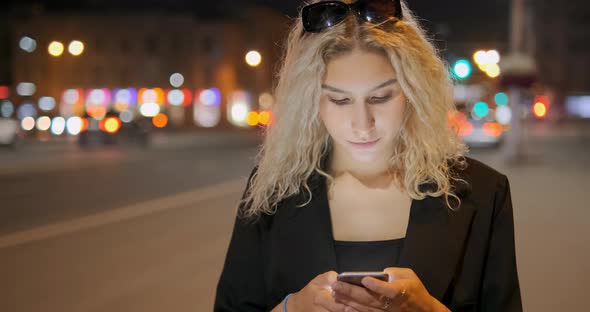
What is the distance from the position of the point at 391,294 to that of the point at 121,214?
11109 millimetres

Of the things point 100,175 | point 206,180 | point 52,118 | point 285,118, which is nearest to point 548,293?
point 285,118

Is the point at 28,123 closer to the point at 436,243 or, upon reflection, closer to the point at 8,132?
the point at 8,132

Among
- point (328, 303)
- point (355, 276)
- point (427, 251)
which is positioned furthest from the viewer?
point (427, 251)

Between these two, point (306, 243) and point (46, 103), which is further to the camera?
point (46, 103)

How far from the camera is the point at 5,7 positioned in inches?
2562

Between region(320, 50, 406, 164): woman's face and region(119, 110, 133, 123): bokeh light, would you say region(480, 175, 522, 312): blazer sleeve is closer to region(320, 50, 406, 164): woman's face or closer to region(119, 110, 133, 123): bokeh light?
region(320, 50, 406, 164): woman's face

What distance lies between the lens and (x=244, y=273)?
2391mm

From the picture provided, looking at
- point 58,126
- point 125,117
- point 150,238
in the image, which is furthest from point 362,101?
point 58,126

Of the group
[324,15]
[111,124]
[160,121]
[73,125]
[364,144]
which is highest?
[324,15]

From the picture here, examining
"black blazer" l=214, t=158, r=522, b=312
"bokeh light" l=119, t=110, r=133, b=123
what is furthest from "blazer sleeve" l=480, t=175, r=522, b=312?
"bokeh light" l=119, t=110, r=133, b=123

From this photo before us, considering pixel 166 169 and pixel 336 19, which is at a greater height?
pixel 336 19

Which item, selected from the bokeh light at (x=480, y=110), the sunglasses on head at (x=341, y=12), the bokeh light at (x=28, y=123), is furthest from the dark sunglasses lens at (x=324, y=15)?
the bokeh light at (x=28, y=123)

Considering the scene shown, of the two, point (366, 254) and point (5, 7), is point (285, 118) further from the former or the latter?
point (5, 7)

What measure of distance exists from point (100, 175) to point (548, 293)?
15.1m
